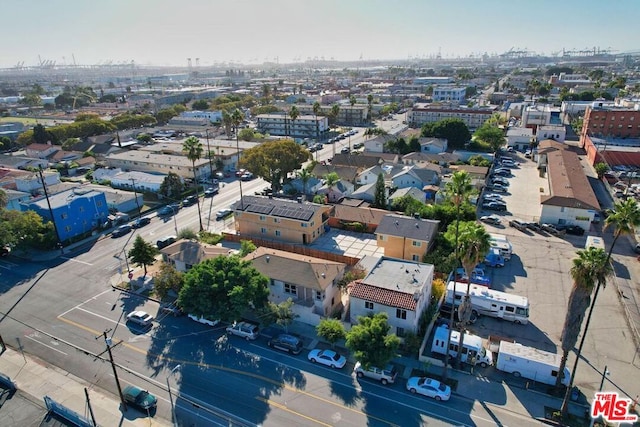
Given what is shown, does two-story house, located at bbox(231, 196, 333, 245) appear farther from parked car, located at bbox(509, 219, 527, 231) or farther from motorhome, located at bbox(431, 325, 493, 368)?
parked car, located at bbox(509, 219, 527, 231)

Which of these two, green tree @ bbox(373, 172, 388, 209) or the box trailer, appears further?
green tree @ bbox(373, 172, 388, 209)

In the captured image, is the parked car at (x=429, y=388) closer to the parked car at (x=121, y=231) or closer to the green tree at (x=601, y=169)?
the parked car at (x=121, y=231)

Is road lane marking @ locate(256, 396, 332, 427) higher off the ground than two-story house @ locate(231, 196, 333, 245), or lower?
lower

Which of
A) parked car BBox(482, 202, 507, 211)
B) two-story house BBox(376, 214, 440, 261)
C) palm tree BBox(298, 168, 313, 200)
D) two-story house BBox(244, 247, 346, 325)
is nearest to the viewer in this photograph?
two-story house BBox(244, 247, 346, 325)

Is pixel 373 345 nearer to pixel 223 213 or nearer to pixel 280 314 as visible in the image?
pixel 280 314

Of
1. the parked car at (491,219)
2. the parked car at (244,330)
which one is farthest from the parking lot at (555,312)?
the parked car at (244,330)

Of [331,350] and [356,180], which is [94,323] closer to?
[331,350]

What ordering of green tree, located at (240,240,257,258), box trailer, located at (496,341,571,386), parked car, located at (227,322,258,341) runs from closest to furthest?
1. box trailer, located at (496,341,571,386)
2. parked car, located at (227,322,258,341)
3. green tree, located at (240,240,257,258)

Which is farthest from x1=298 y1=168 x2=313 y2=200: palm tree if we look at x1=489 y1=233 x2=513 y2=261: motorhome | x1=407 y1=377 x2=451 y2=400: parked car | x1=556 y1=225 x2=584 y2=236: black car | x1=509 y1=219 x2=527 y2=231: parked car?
x1=407 y1=377 x2=451 y2=400: parked car
